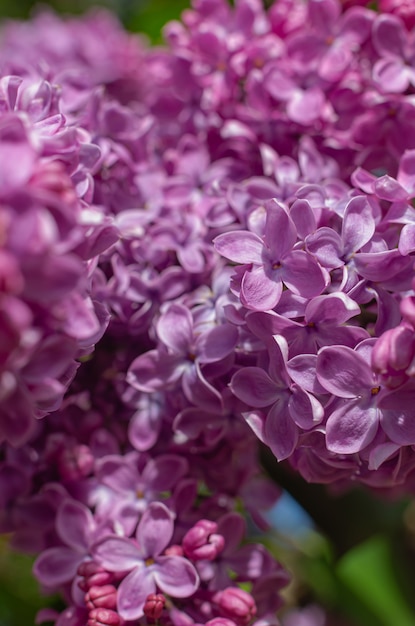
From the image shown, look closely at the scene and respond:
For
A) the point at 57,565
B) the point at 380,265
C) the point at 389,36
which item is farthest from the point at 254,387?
the point at 389,36

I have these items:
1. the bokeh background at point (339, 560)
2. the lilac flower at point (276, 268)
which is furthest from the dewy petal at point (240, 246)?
the bokeh background at point (339, 560)

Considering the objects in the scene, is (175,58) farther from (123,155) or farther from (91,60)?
(91,60)

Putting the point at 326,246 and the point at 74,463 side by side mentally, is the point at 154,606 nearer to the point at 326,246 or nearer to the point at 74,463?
the point at 74,463

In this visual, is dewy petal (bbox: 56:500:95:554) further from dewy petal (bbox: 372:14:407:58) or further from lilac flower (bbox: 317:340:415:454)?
dewy petal (bbox: 372:14:407:58)

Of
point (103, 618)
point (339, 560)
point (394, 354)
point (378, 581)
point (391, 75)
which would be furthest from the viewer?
point (378, 581)

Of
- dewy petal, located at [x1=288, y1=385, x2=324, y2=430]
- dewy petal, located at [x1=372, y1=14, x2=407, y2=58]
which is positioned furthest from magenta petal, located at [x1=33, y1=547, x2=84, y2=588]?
dewy petal, located at [x1=372, y1=14, x2=407, y2=58]
